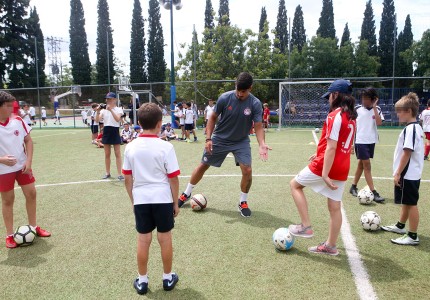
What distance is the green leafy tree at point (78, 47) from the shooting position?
57750 mm

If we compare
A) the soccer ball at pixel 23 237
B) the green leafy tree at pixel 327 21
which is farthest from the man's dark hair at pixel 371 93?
the green leafy tree at pixel 327 21

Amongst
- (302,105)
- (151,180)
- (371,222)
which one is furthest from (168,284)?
(302,105)

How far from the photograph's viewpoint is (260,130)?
5.70 metres

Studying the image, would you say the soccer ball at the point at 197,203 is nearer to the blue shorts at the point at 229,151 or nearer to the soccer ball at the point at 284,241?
the blue shorts at the point at 229,151

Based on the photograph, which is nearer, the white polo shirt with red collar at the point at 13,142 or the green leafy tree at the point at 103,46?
the white polo shirt with red collar at the point at 13,142

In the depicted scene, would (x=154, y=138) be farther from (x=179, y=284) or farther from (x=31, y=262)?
(x=31, y=262)

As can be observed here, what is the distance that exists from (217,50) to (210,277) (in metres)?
30.8

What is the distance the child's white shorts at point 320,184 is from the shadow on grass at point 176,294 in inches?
69.9

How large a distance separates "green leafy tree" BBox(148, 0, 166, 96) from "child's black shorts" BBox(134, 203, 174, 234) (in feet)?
189

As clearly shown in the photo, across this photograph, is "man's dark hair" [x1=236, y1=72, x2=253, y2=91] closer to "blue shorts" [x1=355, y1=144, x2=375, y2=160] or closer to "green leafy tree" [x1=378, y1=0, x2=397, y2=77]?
"blue shorts" [x1=355, y1=144, x2=375, y2=160]

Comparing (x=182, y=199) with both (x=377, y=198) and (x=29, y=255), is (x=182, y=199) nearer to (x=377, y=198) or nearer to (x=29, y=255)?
(x=29, y=255)

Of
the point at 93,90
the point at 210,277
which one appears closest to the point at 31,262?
the point at 210,277

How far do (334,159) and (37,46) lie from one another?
2362 inches

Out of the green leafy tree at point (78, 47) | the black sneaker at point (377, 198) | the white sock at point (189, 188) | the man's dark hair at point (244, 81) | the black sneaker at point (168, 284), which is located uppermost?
the green leafy tree at point (78, 47)
